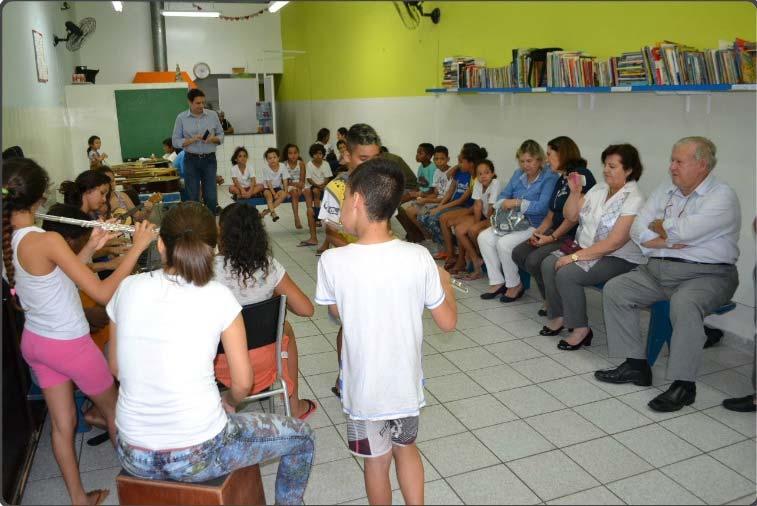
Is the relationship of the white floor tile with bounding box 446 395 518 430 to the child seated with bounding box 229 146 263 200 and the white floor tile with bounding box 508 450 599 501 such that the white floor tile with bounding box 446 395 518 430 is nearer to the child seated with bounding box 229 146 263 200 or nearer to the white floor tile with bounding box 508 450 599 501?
the white floor tile with bounding box 508 450 599 501

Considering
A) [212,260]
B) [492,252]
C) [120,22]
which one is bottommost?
[492,252]

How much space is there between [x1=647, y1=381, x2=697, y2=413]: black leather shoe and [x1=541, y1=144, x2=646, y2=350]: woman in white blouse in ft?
2.55

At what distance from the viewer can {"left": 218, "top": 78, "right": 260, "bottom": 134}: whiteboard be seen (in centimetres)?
1210

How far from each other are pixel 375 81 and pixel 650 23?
534cm

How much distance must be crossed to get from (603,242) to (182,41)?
36.5ft

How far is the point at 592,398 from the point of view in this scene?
10.4 ft

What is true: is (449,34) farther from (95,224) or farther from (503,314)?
(95,224)

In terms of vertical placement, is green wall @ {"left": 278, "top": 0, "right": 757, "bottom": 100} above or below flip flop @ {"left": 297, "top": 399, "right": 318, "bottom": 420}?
above

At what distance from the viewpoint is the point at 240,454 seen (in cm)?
184

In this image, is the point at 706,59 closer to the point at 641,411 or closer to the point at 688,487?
the point at 641,411

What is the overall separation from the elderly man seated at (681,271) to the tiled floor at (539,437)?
173 millimetres

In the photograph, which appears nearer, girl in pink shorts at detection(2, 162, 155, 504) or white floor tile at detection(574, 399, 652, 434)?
girl in pink shorts at detection(2, 162, 155, 504)

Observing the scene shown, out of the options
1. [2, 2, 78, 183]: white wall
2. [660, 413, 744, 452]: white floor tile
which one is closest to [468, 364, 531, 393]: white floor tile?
[660, 413, 744, 452]: white floor tile

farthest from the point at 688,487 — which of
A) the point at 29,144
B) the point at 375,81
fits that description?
the point at 375,81
